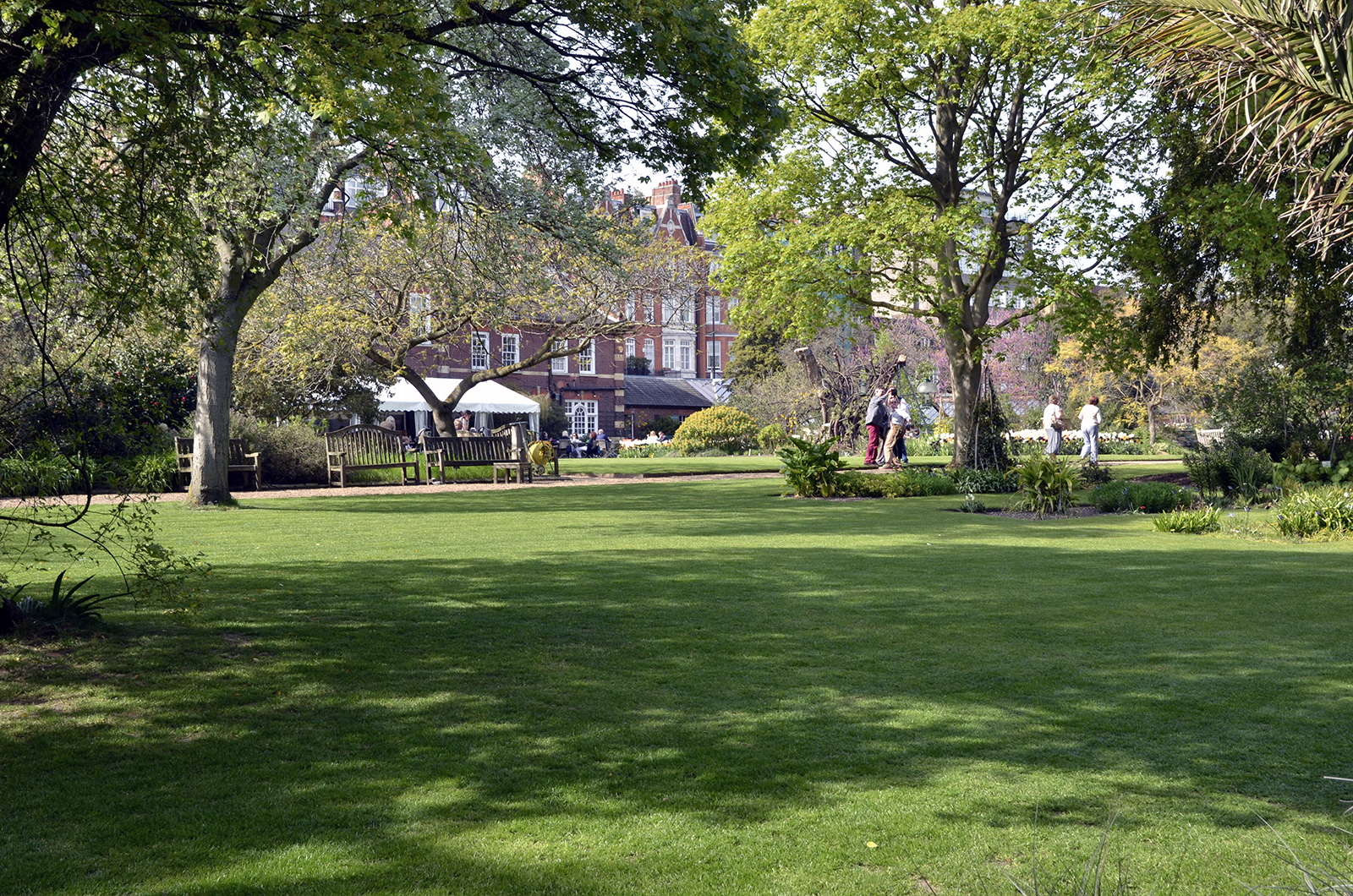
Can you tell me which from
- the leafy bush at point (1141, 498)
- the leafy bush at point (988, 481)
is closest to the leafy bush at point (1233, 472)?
the leafy bush at point (1141, 498)

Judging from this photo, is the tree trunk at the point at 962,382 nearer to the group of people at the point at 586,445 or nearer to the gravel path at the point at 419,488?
the gravel path at the point at 419,488

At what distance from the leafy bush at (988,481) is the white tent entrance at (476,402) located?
64.2 feet

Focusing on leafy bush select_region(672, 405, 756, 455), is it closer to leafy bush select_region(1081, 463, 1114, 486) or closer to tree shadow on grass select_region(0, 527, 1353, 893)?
leafy bush select_region(1081, 463, 1114, 486)

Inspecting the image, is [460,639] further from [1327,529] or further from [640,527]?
[1327,529]

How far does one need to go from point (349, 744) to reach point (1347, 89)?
4653mm

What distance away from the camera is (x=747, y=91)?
657cm

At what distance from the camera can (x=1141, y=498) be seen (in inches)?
616

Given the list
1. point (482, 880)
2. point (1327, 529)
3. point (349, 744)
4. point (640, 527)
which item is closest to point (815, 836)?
point (482, 880)

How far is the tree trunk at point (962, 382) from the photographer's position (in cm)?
2205

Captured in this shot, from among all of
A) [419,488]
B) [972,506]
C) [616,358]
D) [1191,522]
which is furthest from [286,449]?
[616,358]

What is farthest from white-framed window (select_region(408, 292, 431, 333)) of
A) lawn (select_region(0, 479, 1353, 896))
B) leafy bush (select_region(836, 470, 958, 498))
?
lawn (select_region(0, 479, 1353, 896))

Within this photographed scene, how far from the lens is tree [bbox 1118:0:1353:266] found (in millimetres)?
3980

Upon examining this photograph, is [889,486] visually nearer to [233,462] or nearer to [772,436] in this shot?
[233,462]

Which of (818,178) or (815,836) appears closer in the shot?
(815,836)
